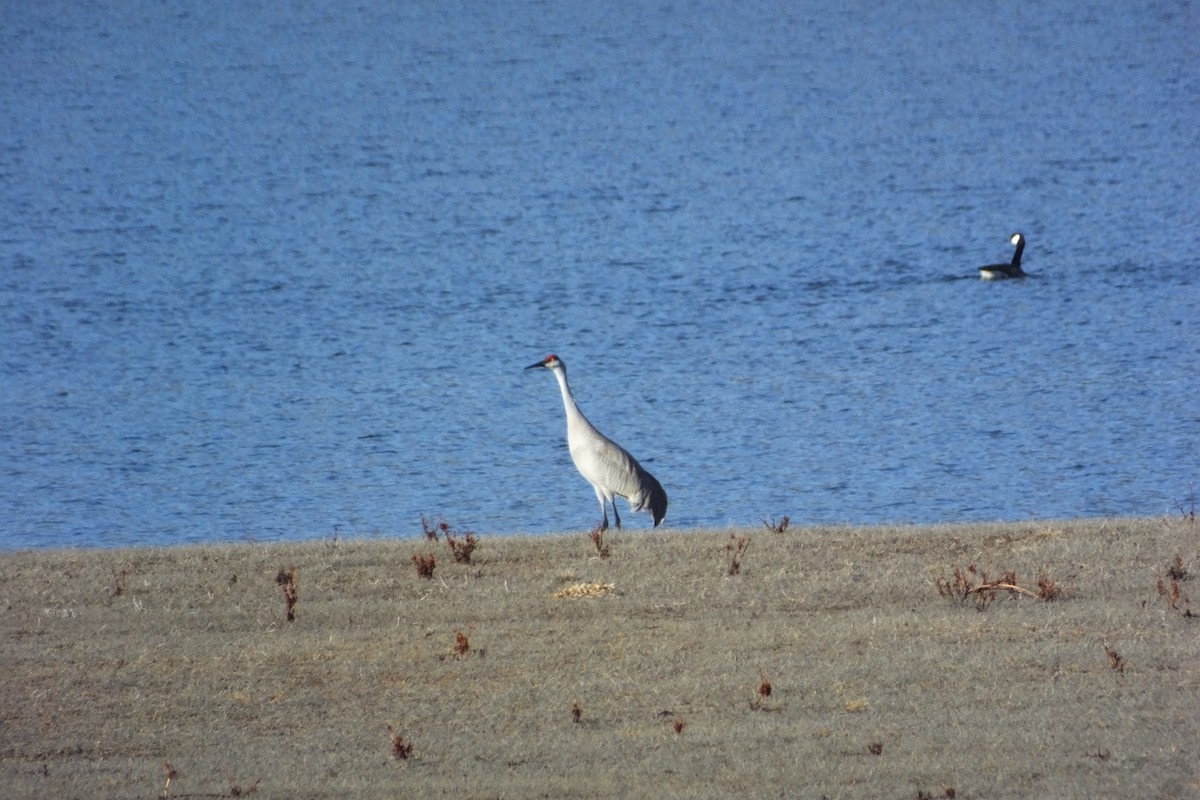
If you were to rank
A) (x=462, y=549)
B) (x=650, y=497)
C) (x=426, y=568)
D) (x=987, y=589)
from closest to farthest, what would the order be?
1. (x=987, y=589)
2. (x=426, y=568)
3. (x=462, y=549)
4. (x=650, y=497)

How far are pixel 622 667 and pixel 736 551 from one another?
82.8 inches

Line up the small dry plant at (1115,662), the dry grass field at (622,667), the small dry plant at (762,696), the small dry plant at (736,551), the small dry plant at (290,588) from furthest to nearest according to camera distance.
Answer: the small dry plant at (736,551)
the small dry plant at (290,588)
the small dry plant at (1115,662)
the small dry plant at (762,696)
the dry grass field at (622,667)

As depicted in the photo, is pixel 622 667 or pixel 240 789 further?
pixel 622 667

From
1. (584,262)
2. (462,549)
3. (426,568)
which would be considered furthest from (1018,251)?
(426,568)

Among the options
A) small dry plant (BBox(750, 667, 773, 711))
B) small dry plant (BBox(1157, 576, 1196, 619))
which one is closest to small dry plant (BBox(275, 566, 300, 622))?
small dry plant (BBox(750, 667, 773, 711))

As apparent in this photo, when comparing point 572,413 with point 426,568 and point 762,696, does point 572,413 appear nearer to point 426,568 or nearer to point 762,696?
point 426,568

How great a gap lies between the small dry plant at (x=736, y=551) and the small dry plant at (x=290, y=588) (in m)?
2.50

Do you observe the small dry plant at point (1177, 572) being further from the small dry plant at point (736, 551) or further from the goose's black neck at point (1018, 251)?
the goose's black neck at point (1018, 251)

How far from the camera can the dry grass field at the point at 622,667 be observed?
6.82 meters

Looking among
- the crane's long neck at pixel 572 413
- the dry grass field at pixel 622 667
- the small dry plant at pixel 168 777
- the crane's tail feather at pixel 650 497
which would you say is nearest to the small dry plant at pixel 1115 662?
the dry grass field at pixel 622 667

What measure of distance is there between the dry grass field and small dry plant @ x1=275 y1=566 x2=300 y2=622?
0.09 ft

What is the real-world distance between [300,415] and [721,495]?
6053mm

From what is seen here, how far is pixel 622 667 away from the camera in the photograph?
8195 millimetres

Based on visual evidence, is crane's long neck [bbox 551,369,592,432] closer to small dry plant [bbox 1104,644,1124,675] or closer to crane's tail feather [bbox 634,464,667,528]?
crane's tail feather [bbox 634,464,667,528]
